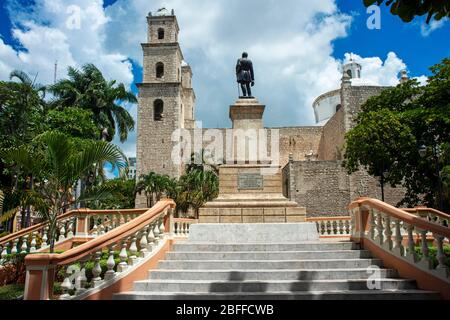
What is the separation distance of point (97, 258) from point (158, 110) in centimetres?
3267

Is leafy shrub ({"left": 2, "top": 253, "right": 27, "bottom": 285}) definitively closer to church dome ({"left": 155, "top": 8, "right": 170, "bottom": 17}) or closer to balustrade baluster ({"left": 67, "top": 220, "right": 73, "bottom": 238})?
balustrade baluster ({"left": 67, "top": 220, "right": 73, "bottom": 238})

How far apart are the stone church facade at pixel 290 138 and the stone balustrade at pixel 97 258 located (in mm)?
24051

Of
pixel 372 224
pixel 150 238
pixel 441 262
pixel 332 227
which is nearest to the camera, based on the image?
pixel 441 262

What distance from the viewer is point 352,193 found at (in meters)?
31.0

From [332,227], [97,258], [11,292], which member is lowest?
[11,292]

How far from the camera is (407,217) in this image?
6148 mm

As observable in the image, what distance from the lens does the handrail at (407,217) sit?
216 inches

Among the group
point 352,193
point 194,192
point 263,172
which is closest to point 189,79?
point 194,192

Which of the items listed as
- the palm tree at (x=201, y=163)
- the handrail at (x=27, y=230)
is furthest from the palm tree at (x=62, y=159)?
the palm tree at (x=201, y=163)

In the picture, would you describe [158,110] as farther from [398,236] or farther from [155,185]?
[398,236]

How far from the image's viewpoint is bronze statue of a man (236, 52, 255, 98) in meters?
13.1

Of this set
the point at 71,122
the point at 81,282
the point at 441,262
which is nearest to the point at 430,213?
the point at 441,262

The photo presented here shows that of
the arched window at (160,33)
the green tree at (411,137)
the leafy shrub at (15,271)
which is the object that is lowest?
the leafy shrub at (15,271)

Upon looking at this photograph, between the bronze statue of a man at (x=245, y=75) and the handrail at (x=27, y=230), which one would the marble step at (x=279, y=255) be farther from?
the bronze statue of a man at (x=245, y=75)
